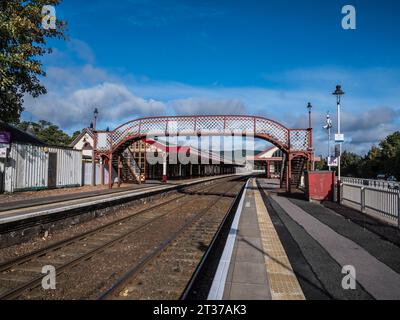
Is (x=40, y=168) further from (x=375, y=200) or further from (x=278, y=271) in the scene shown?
(x=375, y=200)

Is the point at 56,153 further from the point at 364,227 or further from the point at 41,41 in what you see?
the point at 364,227

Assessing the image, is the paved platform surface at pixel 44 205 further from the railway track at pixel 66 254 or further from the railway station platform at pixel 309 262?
the railway station platform at pixel 309 262

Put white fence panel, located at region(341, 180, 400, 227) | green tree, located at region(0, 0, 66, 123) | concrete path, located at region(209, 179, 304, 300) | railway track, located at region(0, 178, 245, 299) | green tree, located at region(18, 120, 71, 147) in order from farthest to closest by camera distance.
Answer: green tree, located at region(18, 120, 71, 147), green tree, located at region(0, 0, 66, 123), white fence panel, located at region(341, 180, 400, 227), railway track, located at region(0, 178, 245, 299), concrete path, located at region(209, 179, 304, 300)

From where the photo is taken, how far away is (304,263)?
6.09 metres

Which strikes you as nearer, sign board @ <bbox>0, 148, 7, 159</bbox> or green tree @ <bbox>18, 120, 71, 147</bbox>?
sign board @ <bbox>0, 148, 7, 159</bbox>

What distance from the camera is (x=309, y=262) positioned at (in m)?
6.11

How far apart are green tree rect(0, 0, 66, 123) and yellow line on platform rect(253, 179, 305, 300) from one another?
1344 centimetres

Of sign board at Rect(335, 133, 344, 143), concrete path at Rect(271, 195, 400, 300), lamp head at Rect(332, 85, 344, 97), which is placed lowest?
concrete path at Rect(271, 195, 400, 300)

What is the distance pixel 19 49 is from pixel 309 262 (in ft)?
53.7

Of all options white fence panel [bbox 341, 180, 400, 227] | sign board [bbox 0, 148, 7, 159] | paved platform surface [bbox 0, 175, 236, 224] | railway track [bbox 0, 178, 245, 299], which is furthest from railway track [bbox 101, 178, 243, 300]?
sign board [bbox 0, 148, 7, 159]

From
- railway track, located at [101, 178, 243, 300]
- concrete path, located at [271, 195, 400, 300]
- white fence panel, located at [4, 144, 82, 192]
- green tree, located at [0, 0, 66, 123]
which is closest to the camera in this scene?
concrete path, located at [271, 195, 400, 300]

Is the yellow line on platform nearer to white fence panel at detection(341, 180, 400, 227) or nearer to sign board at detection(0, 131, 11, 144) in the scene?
white fence panel at detection(341, 180, 400, 227)

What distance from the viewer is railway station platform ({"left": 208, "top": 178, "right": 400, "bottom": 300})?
15.4ft

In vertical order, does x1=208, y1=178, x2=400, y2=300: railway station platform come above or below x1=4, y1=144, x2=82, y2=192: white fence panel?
below
